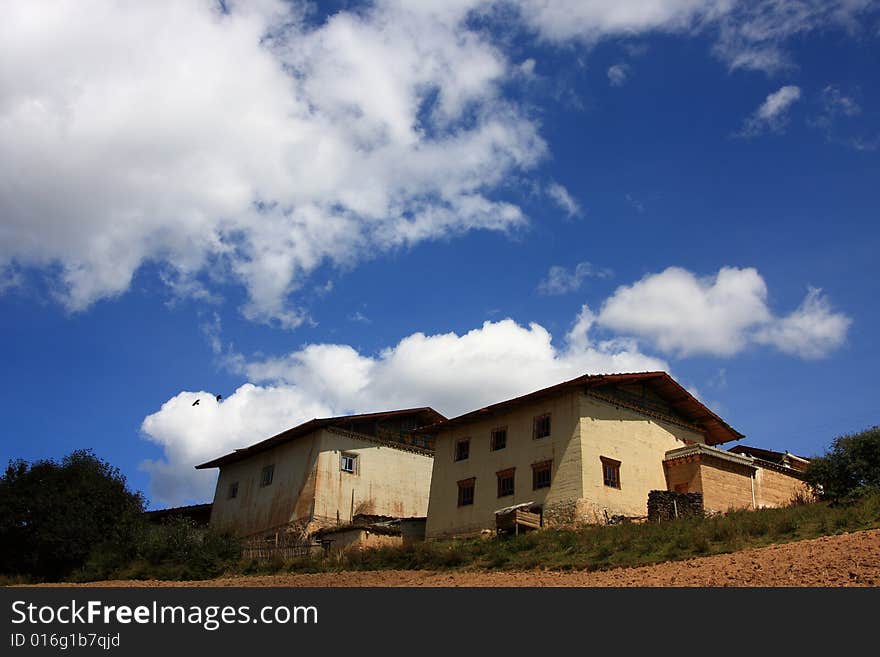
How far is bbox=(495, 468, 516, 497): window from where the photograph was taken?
3800cm

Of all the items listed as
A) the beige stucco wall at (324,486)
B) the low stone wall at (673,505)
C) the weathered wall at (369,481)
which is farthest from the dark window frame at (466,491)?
the low stone wall at (673,505)

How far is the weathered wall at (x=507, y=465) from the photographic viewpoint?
1418 inches

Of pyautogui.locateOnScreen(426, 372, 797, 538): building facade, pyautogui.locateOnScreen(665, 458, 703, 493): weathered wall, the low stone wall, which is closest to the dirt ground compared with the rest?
the low stone wall

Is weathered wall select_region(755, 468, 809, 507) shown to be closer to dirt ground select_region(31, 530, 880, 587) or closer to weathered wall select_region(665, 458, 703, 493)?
weathered wall select_region(665, 458, 703, 493)

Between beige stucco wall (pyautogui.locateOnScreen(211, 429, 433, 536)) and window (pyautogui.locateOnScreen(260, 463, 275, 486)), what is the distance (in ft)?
0.80

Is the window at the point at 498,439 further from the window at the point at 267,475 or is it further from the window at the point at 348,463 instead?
the window at the point at 267,475

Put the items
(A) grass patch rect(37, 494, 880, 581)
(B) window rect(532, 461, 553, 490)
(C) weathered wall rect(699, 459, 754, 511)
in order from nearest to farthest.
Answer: (A) grass patch rect(37, 494, 880, 581)
(C) weathered wall rect(699, 459, 754, 511)
(B) window rect(532, 461, 553, 490)

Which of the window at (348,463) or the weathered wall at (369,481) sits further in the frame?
the window at (348,463)

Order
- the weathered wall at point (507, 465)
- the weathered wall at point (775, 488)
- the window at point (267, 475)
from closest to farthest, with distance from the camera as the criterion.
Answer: the weathered wall at point (507, 465), the weathered wall at point (775, 488), the window at point (267, 475)

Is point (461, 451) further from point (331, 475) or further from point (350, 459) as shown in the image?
point (331, 475)

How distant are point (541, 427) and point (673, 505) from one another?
7211 mm

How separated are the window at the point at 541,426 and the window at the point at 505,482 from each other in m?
Result: 1.79
